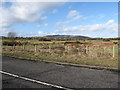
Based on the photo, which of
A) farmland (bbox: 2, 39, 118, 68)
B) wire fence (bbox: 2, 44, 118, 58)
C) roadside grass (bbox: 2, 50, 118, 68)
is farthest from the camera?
wire fence (bbox: 2, 44, 118, 58)

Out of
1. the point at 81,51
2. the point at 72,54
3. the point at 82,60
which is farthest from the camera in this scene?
the point at 81,51

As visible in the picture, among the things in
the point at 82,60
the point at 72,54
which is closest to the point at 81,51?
the point at 72,54

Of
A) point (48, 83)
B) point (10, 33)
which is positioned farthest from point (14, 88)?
point (10, 33)

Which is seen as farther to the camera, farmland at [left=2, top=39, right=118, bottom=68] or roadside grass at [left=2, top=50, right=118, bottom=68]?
farmland at [left=2, top=39, right=118, bottom=68]

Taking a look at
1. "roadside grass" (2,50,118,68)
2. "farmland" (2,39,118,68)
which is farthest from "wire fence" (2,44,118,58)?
"roadside grass" (2,50,118,68)

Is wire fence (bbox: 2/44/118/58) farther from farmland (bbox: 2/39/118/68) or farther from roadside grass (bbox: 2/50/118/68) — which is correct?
roadside grass (bbox: 2/50/118/68)

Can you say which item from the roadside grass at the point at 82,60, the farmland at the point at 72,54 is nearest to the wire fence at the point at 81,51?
the farmland at the point at 72,54

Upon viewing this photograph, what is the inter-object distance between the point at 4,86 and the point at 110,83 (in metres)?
4.25

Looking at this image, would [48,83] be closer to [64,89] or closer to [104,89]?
[64,89]

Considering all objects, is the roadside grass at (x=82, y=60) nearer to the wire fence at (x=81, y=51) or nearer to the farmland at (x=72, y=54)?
the farmland at (x=72, y=54)

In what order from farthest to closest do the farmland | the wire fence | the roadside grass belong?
the wire fence
the farmland
the roadside grass

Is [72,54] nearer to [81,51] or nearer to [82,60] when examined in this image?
[81,51]

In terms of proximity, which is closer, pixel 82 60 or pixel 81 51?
pixel 82 60

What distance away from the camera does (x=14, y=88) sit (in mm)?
5391
